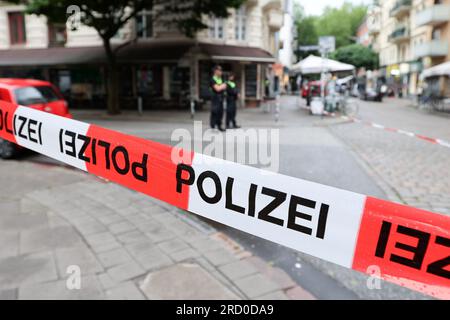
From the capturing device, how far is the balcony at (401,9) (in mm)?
47688

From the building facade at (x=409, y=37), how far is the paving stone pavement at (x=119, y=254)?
40.7m

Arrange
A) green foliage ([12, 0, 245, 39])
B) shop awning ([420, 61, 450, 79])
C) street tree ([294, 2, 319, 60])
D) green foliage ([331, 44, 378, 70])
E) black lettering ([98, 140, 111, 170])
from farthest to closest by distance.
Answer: street tree ([294, 2, 319, 60])
green foliage ([331, 44, 378, 70])
shop awning ([420, 61, 450, 79])
green foliage ([12, 0, 245, 39])
black lettering ([98, 140, 111, 170])

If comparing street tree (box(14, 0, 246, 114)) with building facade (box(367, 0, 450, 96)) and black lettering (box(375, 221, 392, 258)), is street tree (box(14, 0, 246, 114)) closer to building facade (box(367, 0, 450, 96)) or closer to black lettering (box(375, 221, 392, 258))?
black lettering (box(375, 221, 392, 258))

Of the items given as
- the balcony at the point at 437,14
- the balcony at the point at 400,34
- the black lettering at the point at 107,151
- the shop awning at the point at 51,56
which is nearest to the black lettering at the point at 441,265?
the black lettering at the point at 107,151

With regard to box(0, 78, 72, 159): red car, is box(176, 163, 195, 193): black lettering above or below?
below

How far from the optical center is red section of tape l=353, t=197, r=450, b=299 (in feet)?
4.85

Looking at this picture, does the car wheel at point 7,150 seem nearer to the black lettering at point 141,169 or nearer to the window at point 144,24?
the black lettering at point 141,169

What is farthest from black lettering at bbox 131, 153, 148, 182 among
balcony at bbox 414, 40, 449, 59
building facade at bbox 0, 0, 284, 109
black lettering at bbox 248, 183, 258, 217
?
balcony at bbox 414, 40, 449, 59

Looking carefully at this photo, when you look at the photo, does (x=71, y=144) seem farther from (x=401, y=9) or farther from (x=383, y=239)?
(x=401, y=9)

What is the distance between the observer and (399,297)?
3377mm

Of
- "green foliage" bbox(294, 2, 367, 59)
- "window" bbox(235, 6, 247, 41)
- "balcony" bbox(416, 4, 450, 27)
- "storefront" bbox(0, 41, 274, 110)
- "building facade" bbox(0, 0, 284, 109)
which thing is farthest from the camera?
"green foliage" bbox(294, 2, 367, 59)

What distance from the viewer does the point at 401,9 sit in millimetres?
48312
